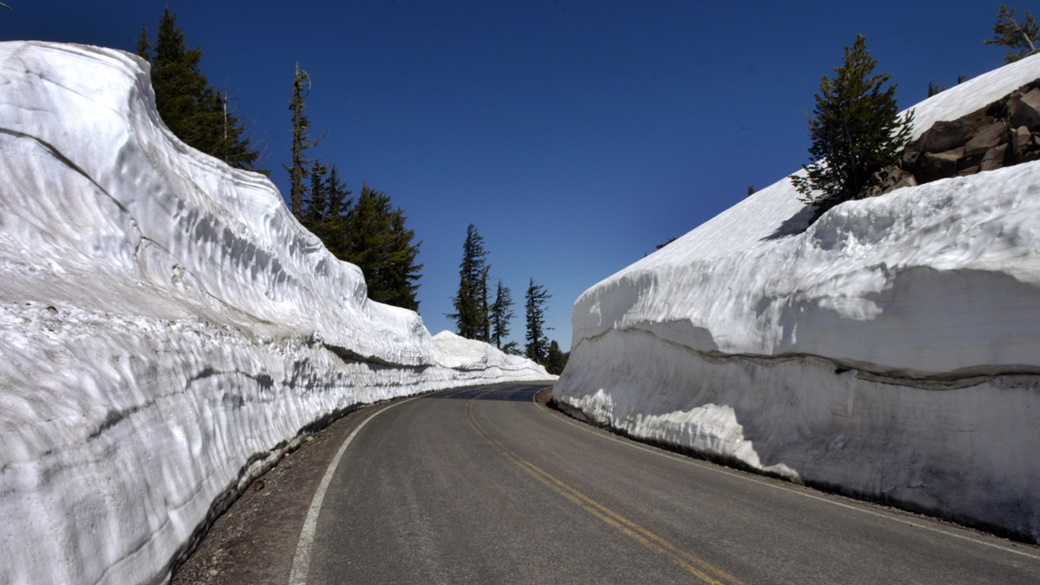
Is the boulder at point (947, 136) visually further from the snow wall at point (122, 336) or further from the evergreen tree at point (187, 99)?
the evergreen tree at point (187, 99)

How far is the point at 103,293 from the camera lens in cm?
651

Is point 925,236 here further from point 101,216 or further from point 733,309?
point 101,216

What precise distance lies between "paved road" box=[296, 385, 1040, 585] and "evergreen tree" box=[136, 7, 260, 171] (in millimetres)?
23475

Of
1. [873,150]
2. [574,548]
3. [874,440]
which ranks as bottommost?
[574,548]

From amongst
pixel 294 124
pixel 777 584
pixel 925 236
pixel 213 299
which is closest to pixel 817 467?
pixel 925 236

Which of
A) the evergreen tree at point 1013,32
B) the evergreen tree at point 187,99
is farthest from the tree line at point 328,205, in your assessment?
the evergreen tree at point 1013,32

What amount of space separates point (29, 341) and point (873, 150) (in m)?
17.4

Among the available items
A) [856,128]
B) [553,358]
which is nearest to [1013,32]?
[856,128]

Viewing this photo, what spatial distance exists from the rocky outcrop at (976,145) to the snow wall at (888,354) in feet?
6.08

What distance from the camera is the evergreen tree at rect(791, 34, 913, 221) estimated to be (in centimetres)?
1436

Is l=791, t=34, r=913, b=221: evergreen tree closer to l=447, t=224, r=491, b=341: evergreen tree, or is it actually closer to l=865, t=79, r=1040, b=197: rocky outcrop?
l=865, t=79, r=1040, b=197: rocky outcrop

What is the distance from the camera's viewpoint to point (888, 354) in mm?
8672

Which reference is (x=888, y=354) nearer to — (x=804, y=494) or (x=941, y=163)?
(x=804, y=494)

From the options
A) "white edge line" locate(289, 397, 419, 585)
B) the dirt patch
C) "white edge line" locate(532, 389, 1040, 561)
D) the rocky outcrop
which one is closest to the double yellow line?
"white edge line" locate(289, 397, 419, 585)
